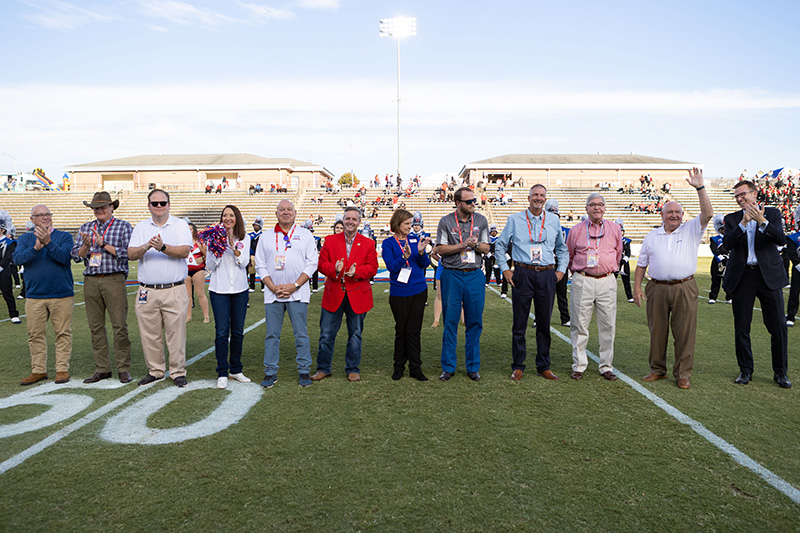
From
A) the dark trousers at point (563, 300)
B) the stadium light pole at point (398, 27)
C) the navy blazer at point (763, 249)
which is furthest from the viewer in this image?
the stadium light pole at point (398, 27)

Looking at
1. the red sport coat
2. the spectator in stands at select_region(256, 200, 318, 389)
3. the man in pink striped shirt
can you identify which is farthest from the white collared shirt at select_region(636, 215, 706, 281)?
the spectator in stands at select_region(256, 200, 318, 389)

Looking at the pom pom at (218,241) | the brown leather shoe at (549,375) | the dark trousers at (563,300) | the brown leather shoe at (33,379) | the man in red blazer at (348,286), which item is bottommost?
the brown leather shoe at (549,375)

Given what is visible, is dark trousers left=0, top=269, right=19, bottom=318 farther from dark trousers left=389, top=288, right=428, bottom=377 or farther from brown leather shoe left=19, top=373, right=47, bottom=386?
dark trousers left=389, top=288, right=428, bottom=377

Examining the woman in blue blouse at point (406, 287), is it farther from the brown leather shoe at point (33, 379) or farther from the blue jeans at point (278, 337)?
the brown leather shoe at point (33, 379)

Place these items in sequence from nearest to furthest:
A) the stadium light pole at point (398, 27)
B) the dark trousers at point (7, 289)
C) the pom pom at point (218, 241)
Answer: the pom pom at point (218, 241) < the dark trousers at point (7, 289) < the stadium light pole at point (398, 27)

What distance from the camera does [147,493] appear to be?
3227mm

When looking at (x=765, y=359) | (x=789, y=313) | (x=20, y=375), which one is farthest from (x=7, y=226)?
(x=789, y=313)

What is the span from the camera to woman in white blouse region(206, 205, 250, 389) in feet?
18.1

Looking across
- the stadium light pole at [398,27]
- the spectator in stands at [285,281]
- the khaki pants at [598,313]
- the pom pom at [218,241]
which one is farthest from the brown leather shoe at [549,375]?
the stadium light pole at [398,27]

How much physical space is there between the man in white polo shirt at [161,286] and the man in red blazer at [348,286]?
1444 mm

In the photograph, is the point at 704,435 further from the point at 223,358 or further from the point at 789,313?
the point at 789,313

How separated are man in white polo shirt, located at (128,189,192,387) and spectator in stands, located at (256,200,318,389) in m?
0.83

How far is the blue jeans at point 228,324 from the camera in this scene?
18.1ft

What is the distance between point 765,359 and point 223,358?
6493mm
